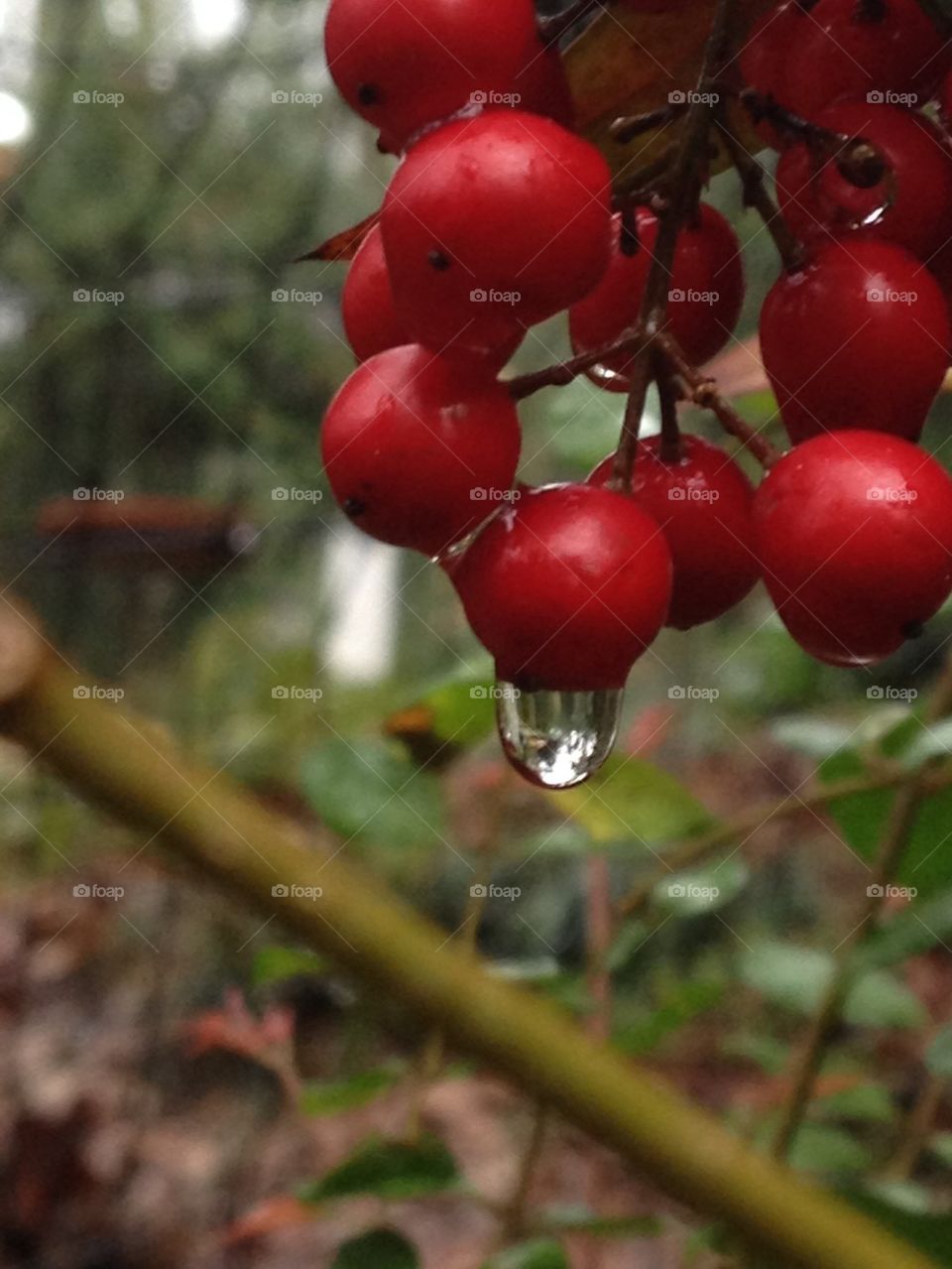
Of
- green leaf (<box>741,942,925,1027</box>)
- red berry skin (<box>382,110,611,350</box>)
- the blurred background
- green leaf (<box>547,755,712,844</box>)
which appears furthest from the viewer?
the blurred background

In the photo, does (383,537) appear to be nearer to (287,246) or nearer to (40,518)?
(40,518)

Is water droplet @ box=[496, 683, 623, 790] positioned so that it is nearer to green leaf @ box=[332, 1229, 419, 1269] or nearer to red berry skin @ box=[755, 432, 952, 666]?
red berry skin @ box=[755, 432, 952, 666]

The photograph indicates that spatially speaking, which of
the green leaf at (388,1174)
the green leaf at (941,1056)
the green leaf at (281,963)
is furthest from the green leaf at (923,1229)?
the green leaf at (281,963)

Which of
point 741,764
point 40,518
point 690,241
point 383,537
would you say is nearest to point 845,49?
point 690,241

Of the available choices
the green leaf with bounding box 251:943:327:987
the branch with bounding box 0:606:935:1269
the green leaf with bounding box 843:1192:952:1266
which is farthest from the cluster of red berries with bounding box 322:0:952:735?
the green leaf with bounding box 251:943:327:987

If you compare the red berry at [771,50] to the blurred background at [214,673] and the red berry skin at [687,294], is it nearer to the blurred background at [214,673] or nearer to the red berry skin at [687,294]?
the red berry skin at [687,294]
